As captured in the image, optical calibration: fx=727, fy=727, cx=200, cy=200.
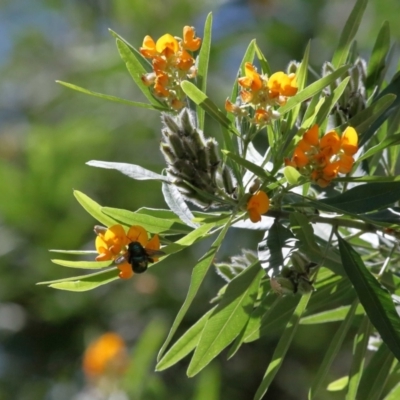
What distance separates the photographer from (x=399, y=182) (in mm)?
1162

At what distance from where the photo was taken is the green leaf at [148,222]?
1.16 meters

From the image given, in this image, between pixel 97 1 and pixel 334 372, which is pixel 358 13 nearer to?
pixel 334 372

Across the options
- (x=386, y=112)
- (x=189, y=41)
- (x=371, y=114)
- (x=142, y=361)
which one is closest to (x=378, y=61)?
(x=386, y=112)

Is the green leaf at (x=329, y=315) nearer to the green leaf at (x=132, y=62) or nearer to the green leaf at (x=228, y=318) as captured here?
the green leaf at (x=228, y=318)

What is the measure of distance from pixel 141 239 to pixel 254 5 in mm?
3737

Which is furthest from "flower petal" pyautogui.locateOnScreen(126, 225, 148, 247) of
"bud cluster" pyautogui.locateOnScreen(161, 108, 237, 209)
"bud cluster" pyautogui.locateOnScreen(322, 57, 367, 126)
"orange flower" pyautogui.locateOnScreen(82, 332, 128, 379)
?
"orange flower" pyautogui.locateOnScreen(82, 332, 128, 379)

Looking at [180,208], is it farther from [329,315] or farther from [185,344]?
[329,315]

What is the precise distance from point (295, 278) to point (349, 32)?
19.0 inches

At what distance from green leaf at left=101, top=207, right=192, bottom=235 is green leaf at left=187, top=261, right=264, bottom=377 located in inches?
5.6

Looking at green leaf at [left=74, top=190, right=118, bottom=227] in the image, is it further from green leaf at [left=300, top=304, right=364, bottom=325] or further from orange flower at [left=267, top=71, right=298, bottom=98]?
green leaf at [left=300, top=304, right=364, bottom=325]

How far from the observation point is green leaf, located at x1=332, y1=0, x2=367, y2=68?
4.39ft

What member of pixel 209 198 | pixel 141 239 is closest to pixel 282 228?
pixel 209 198

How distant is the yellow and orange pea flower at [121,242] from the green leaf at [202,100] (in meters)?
0.22

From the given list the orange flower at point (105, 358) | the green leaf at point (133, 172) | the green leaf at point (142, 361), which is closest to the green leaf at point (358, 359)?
the green leaf at point (133, 172)
